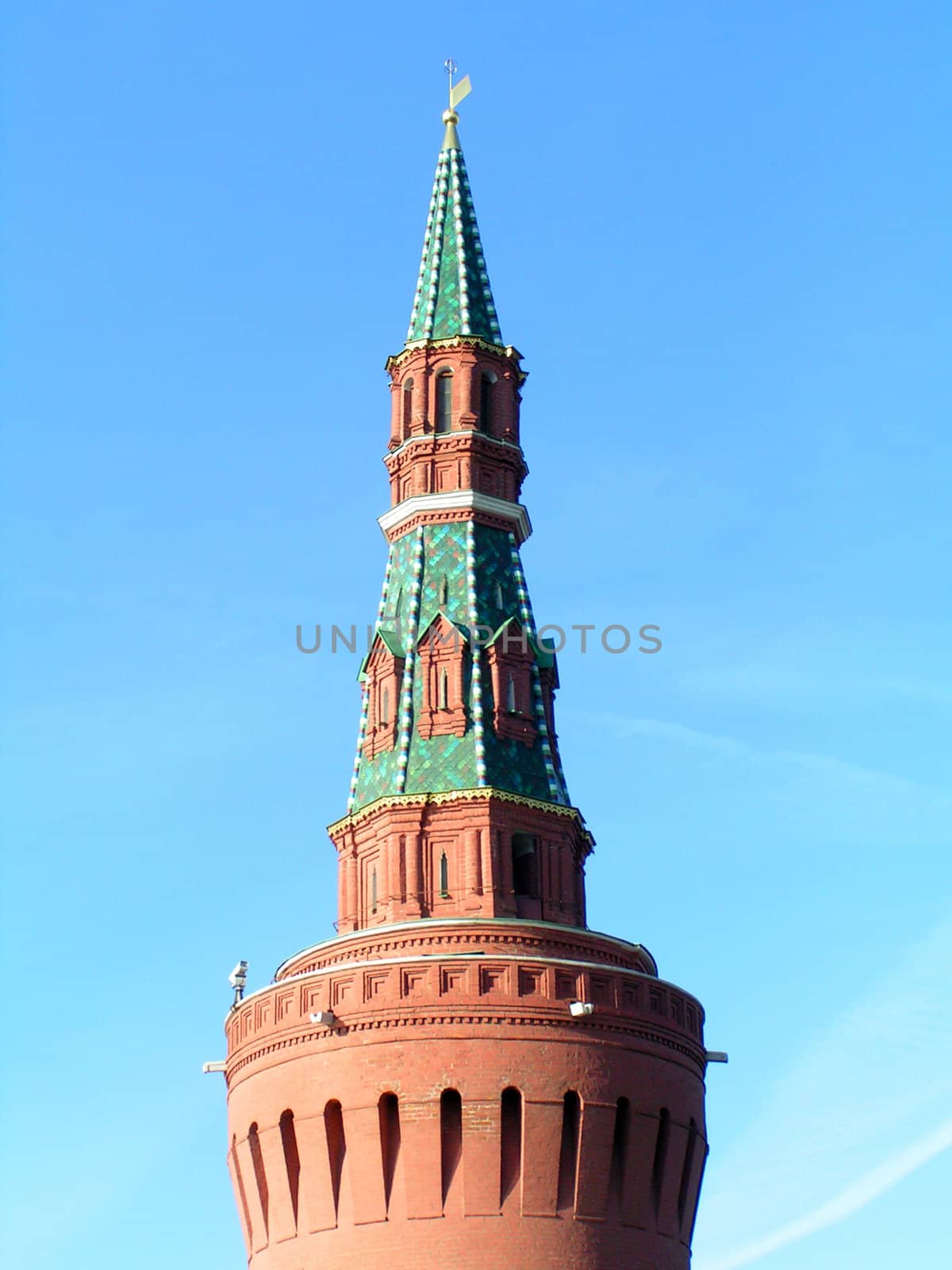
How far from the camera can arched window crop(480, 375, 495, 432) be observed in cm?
3947

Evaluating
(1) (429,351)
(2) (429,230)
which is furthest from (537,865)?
(2) (429,230)

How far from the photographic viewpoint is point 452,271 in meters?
40.5

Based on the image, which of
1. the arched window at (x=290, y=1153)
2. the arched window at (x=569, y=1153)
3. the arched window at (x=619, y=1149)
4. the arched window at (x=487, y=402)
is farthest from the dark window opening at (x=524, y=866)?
the arched window at (x=487, y=402)

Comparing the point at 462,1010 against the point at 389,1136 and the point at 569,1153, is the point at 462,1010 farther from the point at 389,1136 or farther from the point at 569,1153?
the point at 569,1153

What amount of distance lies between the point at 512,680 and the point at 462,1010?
7.14 meters

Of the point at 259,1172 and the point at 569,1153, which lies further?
the point at 259,1172

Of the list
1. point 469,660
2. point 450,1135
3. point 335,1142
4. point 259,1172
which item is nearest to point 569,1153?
point 450,1135

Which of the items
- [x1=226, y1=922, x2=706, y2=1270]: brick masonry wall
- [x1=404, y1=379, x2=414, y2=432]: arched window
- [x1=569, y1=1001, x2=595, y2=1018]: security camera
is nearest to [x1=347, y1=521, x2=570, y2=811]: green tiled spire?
[x1=404, y1=379, x2=414, y2=432]: arched window

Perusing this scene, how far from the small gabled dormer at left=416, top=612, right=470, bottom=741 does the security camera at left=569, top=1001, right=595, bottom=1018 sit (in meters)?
5.85

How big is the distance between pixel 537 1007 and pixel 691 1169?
438 centimetres

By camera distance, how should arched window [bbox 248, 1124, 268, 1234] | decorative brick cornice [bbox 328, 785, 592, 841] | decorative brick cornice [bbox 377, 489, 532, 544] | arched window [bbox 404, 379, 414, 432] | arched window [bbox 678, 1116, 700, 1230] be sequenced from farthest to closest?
arched window [bbox 404, 379, 414, 432] < decorative brick cornice [bbox 377, 489, 532, 544] < decorative brick cornice [bbox 328, 785, 592, 841] < arched window [bbox 678, 1116, 700, 1230] < arched window [bbox 248, 1124, 268, 1234]

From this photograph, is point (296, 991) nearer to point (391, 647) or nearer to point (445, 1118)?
point (445, 1118)

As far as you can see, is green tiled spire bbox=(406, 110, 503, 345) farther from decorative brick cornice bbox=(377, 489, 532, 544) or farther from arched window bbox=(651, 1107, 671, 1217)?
arched window bbox=(651, 1107, 671, 1217)

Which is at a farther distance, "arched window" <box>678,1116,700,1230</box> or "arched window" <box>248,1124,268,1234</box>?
"arched window" <box>678,1116,700,1230</box>
